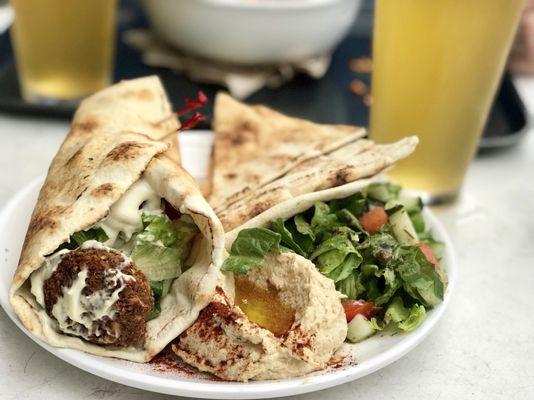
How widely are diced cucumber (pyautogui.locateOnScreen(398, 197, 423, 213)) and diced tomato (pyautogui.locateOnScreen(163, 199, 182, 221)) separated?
720 millimetres

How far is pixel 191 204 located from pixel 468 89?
46.7 inches

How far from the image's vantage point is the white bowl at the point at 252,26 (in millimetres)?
3172

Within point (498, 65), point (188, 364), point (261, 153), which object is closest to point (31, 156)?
point (261, 153)

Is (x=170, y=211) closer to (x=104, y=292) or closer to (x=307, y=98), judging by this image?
(x=104, y=292)

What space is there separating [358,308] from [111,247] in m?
0.59

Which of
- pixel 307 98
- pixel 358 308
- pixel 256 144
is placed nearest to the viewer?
pixel 358 308

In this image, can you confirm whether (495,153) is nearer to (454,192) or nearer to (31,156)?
(454,192)

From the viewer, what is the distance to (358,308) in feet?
6.25

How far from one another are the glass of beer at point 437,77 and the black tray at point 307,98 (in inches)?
16.2

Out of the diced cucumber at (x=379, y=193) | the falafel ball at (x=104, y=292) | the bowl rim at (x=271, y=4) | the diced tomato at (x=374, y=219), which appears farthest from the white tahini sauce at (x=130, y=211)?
the bowl rim at (x=271, y=4)

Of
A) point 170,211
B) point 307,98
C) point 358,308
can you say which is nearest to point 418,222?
point 358,308

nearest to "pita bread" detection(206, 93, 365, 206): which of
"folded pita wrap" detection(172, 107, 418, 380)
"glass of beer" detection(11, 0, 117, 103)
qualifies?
"folded pita wrap" detection(172, 107, 418, 380)

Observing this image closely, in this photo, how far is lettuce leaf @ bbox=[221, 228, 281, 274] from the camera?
1.84 meters

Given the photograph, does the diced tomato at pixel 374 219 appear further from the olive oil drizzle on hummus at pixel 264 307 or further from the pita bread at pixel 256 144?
the olive oil drizzle on hummus at pixel 264 307
